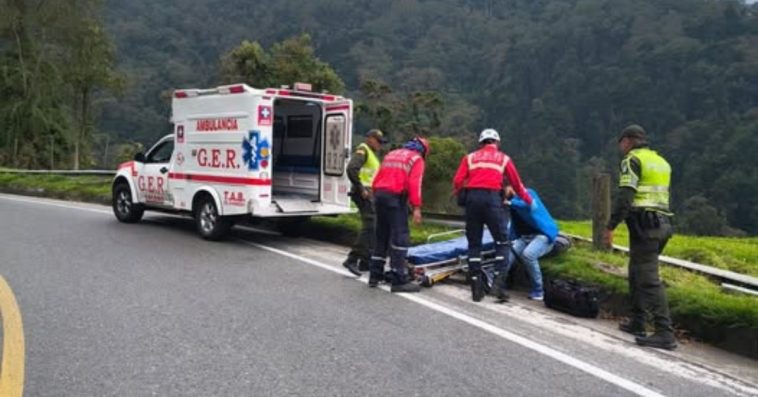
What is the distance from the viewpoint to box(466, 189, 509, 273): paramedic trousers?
23.2 feet

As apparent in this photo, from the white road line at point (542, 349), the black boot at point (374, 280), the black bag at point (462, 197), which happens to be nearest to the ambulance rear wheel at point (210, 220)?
the black boot at point (374, 280)

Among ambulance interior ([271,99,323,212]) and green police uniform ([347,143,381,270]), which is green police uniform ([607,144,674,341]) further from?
ambulance interior ([271,99,323,212])

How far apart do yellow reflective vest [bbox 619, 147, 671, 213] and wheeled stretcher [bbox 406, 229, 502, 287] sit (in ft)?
6.58

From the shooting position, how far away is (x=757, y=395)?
15.2 feet

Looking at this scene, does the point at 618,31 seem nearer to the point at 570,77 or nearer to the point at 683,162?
the point at 570,77

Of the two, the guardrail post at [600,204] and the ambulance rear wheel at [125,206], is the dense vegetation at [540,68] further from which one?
the guardrail post at [600,204]

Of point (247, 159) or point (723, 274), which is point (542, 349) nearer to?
point (723, 274)

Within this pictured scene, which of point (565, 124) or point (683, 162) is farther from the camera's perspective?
point (565, 124)

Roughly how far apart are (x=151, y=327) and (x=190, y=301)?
939 mm

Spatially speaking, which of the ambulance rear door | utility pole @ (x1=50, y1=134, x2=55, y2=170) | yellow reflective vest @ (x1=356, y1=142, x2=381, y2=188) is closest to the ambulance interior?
the ambulance rear door

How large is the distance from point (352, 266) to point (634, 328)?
3447 millimetres

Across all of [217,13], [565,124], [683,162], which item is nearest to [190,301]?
[683,162]

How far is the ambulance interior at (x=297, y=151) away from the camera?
1127cm

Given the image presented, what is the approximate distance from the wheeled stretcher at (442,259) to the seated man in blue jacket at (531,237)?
1.00ft
